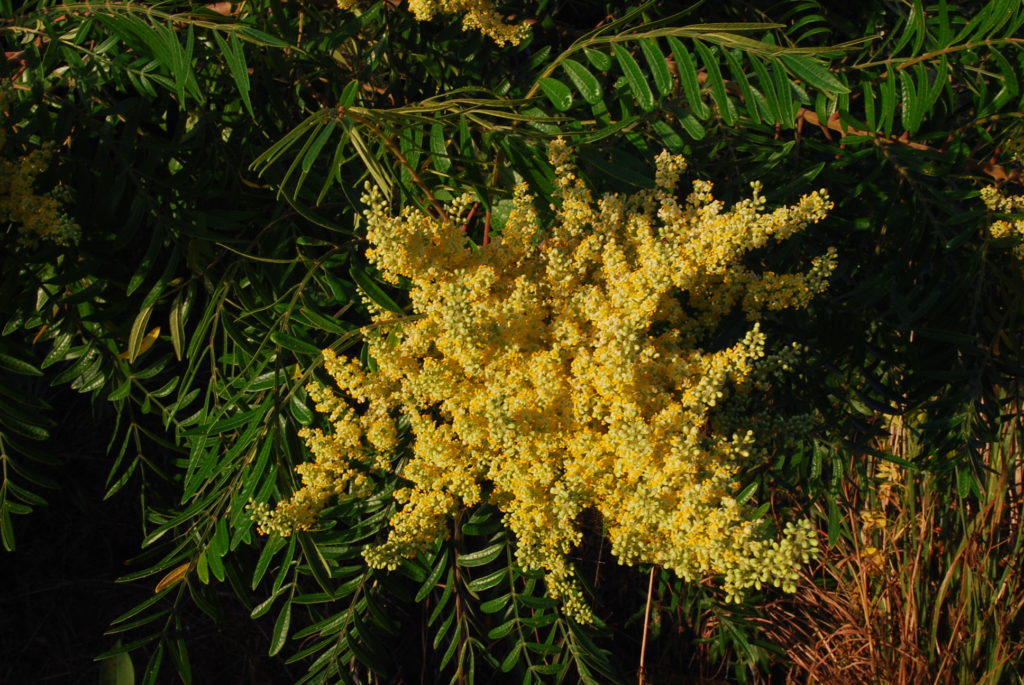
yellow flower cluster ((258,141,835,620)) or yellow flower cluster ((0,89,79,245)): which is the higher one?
yellow flower cluster ((0,89,79,245))

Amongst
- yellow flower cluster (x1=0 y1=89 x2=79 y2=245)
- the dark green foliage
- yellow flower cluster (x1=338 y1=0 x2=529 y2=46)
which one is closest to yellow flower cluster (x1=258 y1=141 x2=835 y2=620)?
the dark green foliage

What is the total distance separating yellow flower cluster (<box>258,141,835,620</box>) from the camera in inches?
41.9

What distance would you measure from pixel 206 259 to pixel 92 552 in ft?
6.01

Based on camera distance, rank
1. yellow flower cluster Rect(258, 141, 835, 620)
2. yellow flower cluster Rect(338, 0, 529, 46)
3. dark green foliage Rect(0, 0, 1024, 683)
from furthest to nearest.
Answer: yellow flower cluster Rect(338, 0, 529, 46) → dark green foliage Rect(0, 0, 1024, 683) → yellow flower cluster Rect(258, 141, 835, 620)

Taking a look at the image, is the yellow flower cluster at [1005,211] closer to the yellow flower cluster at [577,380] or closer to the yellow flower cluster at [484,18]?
the yellow flower cluster at [577,380]

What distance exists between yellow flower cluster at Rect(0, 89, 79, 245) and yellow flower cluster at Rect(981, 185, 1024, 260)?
1.72 meters

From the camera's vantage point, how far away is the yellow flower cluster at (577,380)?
1.07m

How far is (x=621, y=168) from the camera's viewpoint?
4.37 feet

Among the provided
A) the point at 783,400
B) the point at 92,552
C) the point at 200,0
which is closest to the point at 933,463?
the point at 783,400

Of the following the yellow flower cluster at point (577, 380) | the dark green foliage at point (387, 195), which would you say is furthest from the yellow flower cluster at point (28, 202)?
the yellow flower cluster at point (577, 380)

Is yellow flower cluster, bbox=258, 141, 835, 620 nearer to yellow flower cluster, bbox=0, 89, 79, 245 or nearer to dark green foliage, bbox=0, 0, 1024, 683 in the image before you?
dark green foliage, bbox=0, 0, 1024, 683

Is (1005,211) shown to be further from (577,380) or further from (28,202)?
(28,202)

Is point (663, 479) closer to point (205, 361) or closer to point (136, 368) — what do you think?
point (136, 368)

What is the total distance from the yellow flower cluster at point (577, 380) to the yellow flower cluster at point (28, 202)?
0.60 metres
